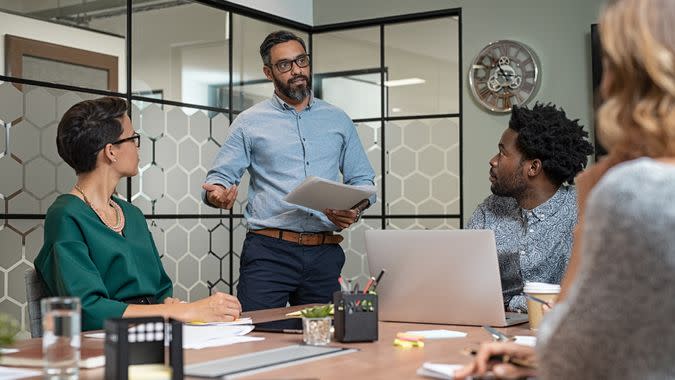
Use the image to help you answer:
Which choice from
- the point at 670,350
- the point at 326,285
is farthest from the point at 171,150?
the point at 670,350

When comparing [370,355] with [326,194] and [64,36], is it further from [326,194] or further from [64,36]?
[64,36]

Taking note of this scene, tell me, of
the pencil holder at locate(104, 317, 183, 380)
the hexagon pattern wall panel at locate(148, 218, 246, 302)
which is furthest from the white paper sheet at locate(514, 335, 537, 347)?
the hexagon pattern wall panel at locate(148, 218, 246, 302)

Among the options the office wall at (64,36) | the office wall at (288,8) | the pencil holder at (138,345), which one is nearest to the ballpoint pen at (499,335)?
the pencil holder at (138,345)

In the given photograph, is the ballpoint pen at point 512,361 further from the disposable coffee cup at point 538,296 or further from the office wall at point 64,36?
the office wall at point 64,36

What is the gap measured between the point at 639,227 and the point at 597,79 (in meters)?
4.12

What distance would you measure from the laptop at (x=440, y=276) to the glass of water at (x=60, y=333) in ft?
3.35

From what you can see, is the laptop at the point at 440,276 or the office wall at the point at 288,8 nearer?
the laptop at the point at 440,276

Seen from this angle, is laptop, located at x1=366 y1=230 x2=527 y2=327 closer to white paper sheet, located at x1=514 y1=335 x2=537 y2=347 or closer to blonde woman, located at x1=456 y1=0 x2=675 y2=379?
white paper sheet, located at x1=514 y1=335 x2=537 y2=347

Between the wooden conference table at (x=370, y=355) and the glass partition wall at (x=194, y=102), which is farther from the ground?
the glass partition wall at (x=194, y=102)

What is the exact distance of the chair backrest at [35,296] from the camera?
87.7 inches

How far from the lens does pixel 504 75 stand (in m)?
5.12

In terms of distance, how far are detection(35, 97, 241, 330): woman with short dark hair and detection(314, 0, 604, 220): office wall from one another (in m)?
2.90

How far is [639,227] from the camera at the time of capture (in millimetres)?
869

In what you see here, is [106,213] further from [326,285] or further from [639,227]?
[639,227]
